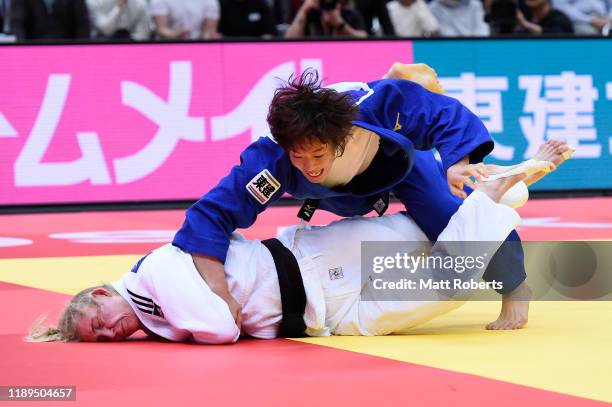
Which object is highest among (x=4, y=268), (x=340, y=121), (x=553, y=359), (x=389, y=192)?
(x=340, y=121)

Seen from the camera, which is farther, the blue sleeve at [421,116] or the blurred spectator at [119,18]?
the blurred spectator at [119,18]

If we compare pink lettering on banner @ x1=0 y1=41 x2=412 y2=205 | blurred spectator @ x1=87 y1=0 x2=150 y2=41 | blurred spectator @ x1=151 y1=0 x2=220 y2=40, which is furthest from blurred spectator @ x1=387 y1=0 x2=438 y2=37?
blurred spectator @ x1=87 y1=0 x2=150 y2=41

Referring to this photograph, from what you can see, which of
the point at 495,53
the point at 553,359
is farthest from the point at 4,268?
the point at 495,53

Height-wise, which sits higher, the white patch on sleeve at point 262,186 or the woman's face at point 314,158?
the woman's face at point 314,158

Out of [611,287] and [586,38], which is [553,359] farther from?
[586,38]

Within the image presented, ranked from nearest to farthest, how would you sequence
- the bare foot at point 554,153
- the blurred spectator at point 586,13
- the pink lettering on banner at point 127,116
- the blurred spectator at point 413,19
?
the bare foot at point 554,153 < the pink lettering on banner at point 127,116 < the blurred spectator at point 413,19 < the blurred spectator at point 586,13

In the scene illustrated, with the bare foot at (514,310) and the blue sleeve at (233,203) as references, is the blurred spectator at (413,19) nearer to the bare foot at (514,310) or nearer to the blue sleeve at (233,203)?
the bare foot at (514,310)

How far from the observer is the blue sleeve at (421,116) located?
3.58 metres

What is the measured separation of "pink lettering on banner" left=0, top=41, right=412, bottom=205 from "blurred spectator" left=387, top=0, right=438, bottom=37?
159 centimetres

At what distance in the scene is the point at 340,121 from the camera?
11.1 feet

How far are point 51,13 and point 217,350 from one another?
6876 mm

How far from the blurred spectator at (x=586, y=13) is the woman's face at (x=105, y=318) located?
838 centimetres

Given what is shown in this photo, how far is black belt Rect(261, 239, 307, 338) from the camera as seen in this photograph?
354 centimetres

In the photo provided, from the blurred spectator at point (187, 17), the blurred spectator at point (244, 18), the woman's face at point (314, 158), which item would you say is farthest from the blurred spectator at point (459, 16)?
the woman's face at point (314, 158)
